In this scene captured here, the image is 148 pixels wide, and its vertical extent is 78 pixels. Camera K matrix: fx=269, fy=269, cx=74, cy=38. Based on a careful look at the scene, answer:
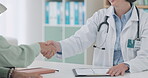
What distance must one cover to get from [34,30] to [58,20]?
2.48ft

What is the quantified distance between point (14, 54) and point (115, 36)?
3.76 ft

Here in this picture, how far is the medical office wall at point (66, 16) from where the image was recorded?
3.90 metres

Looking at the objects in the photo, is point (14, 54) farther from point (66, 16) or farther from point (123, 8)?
point (66, 16)

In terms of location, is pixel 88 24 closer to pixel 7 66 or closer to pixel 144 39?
pixel 144 39

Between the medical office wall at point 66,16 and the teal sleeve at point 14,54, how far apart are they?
2.25 metres

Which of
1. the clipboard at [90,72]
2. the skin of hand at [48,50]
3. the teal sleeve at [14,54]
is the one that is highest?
the teal sleeve at [14,54]

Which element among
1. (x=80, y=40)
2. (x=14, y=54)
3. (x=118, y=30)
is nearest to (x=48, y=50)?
(x=80, y=40)

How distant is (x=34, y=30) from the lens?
4609 millimetres

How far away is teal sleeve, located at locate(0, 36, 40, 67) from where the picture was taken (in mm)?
1549

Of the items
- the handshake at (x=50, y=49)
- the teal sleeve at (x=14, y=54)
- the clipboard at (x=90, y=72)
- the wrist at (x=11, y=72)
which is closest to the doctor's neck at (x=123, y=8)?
the handshake at (x=50, y=49)

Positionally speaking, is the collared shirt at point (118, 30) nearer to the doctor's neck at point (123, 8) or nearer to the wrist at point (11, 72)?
the doctor's neck at point (123, 8)

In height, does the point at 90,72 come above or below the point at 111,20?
below

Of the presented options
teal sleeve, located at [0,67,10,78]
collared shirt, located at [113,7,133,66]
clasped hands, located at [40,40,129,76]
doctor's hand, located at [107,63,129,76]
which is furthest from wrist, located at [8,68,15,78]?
→ collared shirt, located at [113,7,133,66]

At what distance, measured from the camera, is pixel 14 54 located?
158 centimetres
